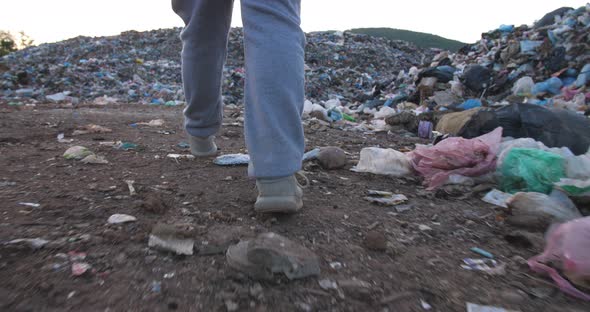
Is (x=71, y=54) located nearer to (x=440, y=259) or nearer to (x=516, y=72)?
(x=516, y=72)

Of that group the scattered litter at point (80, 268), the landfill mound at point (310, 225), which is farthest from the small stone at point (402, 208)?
the scattered litter at point (80, 268)

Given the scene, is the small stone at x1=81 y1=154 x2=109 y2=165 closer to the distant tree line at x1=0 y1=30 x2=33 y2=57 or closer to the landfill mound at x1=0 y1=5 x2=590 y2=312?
the landfill mound at x1=0 y1=5 x2=590 y2=312

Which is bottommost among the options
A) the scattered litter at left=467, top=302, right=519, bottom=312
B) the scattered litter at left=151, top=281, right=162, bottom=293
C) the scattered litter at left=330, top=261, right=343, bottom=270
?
the scattered litter at left=467, top=302, right=519, bottom=312

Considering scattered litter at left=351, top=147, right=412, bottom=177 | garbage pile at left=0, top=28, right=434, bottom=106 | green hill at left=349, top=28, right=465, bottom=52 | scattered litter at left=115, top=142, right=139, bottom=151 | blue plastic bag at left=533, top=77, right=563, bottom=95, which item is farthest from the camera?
green hill at left=349, top=28, right=465, bottom=52

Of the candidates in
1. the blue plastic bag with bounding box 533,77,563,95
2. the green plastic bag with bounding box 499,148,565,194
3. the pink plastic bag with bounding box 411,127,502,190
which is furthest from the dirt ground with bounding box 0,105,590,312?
the blue plastic bag with bounding box 533,77,563,95

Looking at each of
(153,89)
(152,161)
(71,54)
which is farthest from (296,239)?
(71,54)

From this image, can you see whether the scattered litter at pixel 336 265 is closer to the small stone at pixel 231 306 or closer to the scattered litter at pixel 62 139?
the small stone at pixel 231 306

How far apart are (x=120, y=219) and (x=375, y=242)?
0.69m

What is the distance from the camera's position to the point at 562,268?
34.7 inches

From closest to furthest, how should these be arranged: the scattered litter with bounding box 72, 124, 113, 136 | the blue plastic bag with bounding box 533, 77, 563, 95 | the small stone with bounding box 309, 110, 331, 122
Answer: the scattered litter with bounding box 72, 124, 113, 136, the small stone with bounding box 309, 110, 331, 122, the blue plastic bag with bounding box 533, 77, 563, 95

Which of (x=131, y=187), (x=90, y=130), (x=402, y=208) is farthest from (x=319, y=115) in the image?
(x=131, y=187)

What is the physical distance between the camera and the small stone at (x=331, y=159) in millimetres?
1895

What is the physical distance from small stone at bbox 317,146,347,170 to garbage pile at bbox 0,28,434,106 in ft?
14.9

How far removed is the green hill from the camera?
18359 millimetres
